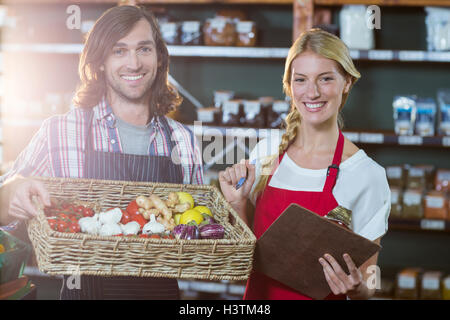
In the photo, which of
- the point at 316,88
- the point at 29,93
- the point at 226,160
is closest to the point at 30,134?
the point at 29,93

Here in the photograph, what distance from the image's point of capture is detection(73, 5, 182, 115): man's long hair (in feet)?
5.69

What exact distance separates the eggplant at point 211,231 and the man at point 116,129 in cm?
45

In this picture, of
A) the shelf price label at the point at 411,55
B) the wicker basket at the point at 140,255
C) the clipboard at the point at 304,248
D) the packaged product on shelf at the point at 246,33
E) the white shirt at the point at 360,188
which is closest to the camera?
the wicker basket at the point at 140,255

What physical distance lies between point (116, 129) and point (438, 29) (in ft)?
6.95

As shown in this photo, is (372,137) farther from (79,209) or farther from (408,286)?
(79,209)

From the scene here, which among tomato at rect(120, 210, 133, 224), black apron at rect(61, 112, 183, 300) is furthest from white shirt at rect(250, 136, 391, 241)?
tomato at rect(120, 210, 133, 224)

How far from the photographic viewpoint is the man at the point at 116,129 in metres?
1.72

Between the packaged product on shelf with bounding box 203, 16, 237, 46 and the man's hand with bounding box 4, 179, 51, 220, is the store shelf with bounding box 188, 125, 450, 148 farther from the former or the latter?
the man's hand with bounding box 4, 179, 51, 220

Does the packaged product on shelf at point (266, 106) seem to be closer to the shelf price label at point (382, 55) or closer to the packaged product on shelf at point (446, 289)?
the shelf price label at point (382, 55)

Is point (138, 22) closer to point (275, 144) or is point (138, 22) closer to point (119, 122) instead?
point (119, 122)

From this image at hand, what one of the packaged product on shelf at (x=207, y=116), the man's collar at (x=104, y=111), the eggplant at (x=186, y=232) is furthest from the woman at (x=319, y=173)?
the packaged product on shelf at (x=207, y=116)

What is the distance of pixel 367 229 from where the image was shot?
1.65 m

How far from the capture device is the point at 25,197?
4.57 feet

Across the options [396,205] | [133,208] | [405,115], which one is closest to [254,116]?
[405,115]
